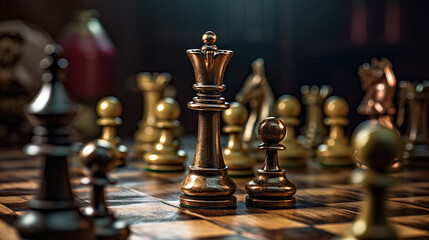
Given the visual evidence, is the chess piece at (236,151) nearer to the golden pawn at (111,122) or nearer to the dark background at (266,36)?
the golden pawn at (111,122)

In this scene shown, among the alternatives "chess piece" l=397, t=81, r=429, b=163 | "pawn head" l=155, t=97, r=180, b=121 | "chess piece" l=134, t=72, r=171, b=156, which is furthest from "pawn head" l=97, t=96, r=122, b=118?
"chess piece" l=397, t=81, r=429, b=163

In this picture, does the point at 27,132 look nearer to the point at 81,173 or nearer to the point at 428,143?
the point at 81,173

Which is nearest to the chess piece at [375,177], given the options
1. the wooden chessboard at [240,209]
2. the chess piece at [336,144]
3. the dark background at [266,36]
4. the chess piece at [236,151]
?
the wooden chessboard at [240,209]

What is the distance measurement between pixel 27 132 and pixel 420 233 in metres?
2.13

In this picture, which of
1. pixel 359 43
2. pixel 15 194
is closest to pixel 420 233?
pixel 15 194

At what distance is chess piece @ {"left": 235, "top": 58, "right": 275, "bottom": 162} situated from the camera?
7.16 feet

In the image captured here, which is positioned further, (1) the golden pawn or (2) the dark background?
(2) the dark background

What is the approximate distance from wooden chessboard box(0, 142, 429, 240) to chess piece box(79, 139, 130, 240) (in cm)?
4

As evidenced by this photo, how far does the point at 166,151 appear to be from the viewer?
1945 mm

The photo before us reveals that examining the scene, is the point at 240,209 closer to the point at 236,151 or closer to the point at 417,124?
the point at 236,151

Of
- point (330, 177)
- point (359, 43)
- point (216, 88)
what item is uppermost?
point (359, 43)

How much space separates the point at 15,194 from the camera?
152 centimetres

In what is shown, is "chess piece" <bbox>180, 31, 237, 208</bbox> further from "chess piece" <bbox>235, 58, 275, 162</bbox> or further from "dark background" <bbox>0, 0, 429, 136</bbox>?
"dark background" <bbox>0, 0, 429, 136</bbox>

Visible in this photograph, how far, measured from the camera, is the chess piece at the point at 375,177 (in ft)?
2.77
